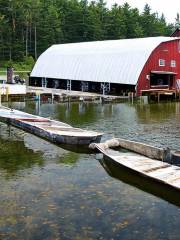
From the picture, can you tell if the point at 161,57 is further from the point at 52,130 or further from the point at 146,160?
the point at 146,160

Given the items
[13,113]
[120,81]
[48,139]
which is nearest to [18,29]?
[120,81]

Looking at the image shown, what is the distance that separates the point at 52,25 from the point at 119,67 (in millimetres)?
46464

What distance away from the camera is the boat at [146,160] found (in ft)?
52.7

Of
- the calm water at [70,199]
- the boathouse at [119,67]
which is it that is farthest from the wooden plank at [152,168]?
the boathouse at [119,67]

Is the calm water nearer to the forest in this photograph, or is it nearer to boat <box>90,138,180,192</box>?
boat <box>90,138,180,192</box>

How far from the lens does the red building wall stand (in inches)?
1959

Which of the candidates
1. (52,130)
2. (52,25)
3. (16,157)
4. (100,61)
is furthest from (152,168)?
(52,25)

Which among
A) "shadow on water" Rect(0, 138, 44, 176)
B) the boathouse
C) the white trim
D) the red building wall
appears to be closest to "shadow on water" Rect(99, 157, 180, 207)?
"shadow on water" Rect(0, 138, 44, 176)

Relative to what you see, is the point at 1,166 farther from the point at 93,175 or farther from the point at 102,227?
the point at 102,227

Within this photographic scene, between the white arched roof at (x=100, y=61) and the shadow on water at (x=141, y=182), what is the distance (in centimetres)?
3118

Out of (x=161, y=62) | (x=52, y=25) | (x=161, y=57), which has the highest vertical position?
(x=52, y=25)

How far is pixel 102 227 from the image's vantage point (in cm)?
1252

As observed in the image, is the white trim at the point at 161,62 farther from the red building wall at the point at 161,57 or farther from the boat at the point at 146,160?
the boat at the point at 146,160

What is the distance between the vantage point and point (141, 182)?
16.7 metres
